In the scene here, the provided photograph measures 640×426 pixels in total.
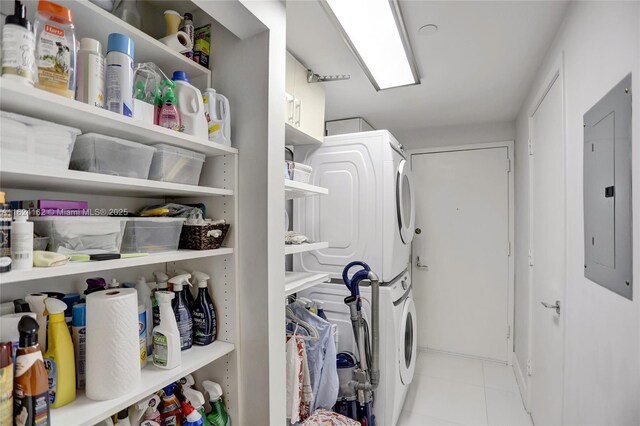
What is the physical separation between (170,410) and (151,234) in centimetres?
59

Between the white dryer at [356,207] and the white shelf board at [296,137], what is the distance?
9cm

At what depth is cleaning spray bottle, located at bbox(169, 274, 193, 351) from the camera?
1.04 m

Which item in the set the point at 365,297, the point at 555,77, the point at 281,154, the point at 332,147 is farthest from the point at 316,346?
the point at 555,77

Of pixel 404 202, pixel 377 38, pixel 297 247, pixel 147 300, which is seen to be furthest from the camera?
pixel 404 202

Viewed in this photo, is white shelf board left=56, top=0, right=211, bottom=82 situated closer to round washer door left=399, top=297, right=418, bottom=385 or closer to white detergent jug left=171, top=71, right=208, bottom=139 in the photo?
white detergent jug left=171, top=71, right=208, bottom=139

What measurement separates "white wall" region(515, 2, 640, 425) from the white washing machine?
0.87 m

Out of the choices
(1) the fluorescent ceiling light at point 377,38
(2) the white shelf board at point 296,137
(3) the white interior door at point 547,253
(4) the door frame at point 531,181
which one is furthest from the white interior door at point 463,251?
(2) the white shelf board at point 296,137

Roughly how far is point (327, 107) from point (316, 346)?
199 cm

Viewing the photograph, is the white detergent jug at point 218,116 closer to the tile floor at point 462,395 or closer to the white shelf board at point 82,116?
the white shelf board at point 82,116

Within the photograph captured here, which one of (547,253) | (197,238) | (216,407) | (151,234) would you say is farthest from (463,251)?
(151,234)

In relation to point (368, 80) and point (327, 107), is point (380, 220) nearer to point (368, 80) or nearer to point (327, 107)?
point (368, 80)

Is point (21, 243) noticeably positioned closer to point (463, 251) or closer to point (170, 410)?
point (170, 410)

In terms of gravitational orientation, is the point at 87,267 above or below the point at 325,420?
above

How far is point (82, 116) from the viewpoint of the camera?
706mm
